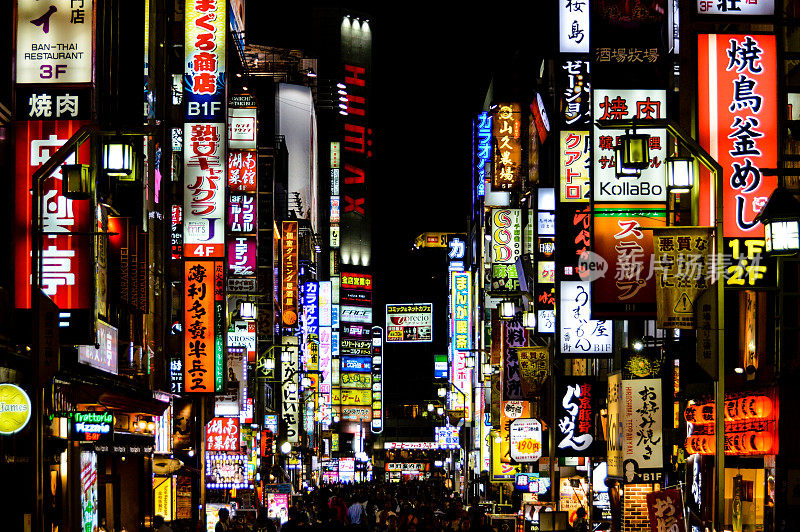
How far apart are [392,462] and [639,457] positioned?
403ft

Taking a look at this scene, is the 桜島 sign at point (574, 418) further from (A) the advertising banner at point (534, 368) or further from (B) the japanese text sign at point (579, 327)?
(B) the japanese text sign at point (579, 327)

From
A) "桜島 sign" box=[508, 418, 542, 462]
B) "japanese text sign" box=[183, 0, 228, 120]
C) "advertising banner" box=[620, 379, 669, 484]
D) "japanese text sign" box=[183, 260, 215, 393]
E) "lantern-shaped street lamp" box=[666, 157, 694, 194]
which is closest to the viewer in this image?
"lantern-shaped street lamp" box=[666, 157, 694, 194]

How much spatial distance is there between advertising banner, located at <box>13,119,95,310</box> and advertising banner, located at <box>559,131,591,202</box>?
40.6 ft

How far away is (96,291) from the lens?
19.7m

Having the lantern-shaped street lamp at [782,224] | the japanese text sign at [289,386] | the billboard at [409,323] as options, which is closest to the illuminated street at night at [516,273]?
the lantern-shaped street lamp at [782,224]

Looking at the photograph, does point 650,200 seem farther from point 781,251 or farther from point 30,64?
point 30,64

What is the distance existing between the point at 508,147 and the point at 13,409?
27.6 m

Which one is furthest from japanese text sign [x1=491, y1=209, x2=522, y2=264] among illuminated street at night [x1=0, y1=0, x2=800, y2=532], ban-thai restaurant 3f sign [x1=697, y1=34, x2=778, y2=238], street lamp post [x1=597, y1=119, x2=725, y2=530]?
street lamp post [x1=597, y1=119, x2=725, y2=530]

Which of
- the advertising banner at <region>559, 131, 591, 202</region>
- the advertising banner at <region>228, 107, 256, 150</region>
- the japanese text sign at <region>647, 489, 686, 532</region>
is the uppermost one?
the advertising banner at <region>228, 107, 256, 150</region>

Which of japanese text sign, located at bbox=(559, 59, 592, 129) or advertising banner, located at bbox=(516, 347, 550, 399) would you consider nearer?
japanese text sign, located at bbox=(559, 59, 592, 129)

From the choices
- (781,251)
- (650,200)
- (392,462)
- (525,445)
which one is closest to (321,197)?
(392,462)

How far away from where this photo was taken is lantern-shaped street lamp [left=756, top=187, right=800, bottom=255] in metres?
14.4

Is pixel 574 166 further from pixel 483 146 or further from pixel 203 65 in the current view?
pixel 483 146

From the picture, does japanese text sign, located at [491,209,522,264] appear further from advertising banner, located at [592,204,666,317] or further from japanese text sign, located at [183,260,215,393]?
advertising banner, located at [592,204,666,317]
